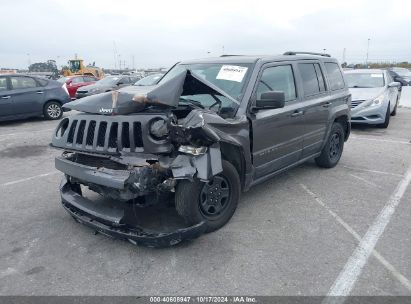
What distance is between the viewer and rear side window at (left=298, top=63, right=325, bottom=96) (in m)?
5.04

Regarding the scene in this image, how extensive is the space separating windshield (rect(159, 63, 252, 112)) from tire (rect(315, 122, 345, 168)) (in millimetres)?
2346

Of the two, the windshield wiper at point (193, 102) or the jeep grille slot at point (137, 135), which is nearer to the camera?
the jeep grille slot at point (137, 135)

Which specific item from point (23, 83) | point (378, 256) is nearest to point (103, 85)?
point (23, 83)

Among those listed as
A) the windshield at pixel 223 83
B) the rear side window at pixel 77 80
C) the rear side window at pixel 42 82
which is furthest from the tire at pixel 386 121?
the rear side window at pixel 77 80

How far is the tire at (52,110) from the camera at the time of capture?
38.1 ft

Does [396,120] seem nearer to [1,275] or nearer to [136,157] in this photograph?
[136,157]

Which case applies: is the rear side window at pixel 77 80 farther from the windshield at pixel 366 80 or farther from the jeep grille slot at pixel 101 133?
the jeep grille slot at pixel 101 133

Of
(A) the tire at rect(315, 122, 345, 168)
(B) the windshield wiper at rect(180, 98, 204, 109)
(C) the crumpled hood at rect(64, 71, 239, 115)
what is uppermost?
(C) the crumpled hood at rect(64, 71, 239, 115)

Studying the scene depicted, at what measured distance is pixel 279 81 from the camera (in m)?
4.59

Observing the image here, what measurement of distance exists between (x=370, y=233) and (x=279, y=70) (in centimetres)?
223

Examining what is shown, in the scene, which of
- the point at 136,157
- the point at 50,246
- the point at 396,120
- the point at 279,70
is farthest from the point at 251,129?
the point at 396,120

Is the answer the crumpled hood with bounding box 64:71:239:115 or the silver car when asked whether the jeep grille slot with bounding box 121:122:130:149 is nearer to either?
the crumpled hood with bounding box 64:71:239:115

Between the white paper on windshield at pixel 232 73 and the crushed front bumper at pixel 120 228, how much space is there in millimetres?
1797

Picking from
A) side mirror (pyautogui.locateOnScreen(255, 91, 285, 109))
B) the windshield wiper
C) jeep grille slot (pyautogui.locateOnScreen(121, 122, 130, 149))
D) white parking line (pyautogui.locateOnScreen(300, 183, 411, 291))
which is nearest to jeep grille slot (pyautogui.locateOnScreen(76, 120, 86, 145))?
jeep grille slot (pyautogui.locateOnScreen(121, 122, 130, 149))
